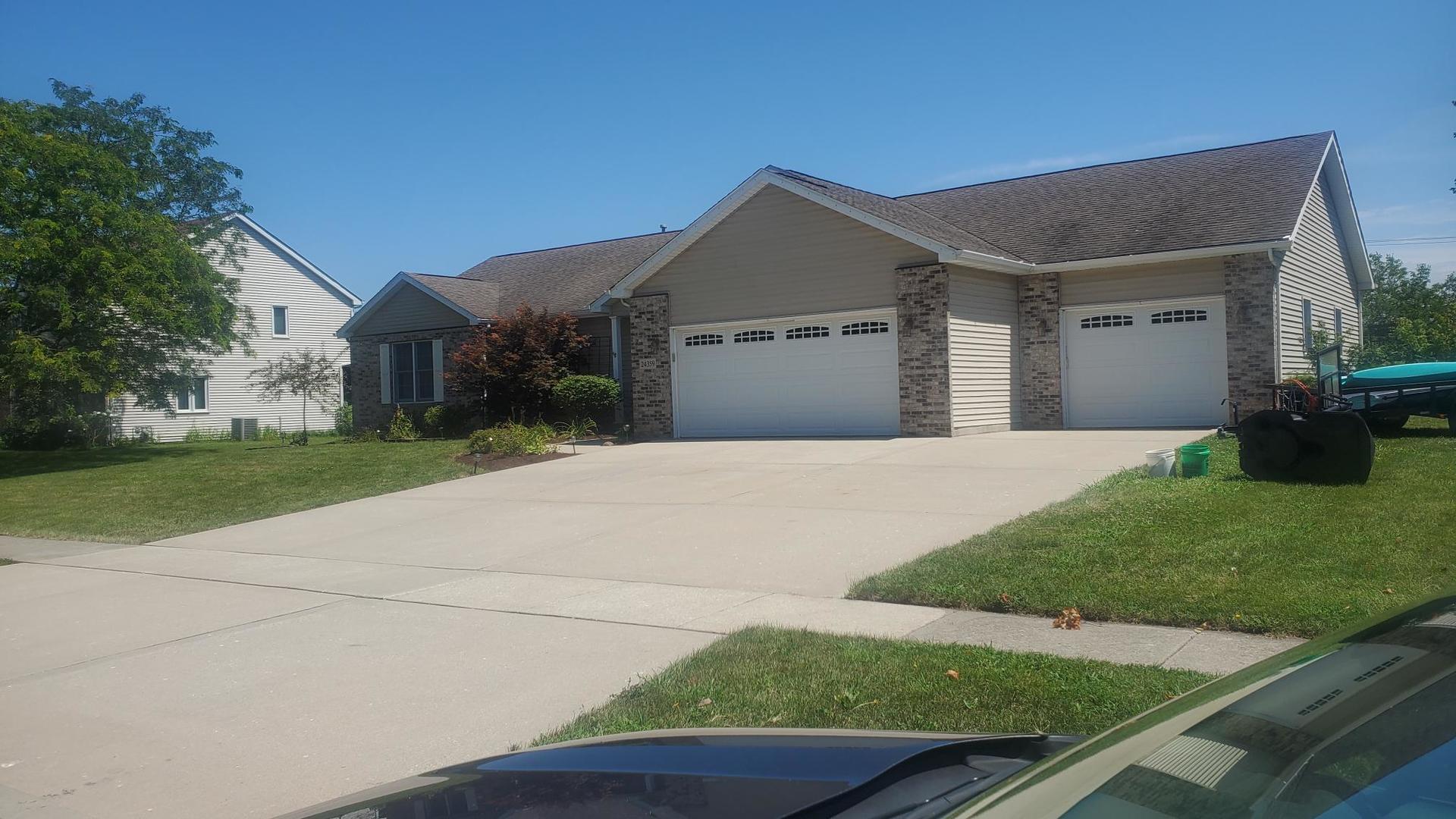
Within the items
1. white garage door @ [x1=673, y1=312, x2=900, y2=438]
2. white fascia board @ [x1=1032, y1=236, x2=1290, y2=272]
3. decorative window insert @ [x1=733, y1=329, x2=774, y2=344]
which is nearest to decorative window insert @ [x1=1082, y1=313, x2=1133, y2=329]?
white fascia board @ [x1=1032, y1=236, x2=1290, y2=272]

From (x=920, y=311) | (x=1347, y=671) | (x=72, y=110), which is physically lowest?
(x=1347, y=671)

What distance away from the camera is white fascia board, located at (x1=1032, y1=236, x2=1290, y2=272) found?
17.3m

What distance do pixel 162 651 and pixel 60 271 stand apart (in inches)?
702

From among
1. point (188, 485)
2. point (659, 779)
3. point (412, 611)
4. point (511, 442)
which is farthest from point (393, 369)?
point (659, 779)

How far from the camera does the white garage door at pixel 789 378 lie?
1934 centimetres

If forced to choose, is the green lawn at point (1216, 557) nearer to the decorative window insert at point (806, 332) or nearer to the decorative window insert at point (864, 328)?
the decorative window insert at point (864, 328)

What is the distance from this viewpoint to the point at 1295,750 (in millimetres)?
1510

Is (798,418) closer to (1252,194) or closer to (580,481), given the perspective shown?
(580,481)

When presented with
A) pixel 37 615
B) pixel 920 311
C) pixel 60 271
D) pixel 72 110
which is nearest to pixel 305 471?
pixel 60 271

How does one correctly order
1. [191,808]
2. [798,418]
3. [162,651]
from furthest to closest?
1. [798,418]
2. [162,651]
3. [191,808]

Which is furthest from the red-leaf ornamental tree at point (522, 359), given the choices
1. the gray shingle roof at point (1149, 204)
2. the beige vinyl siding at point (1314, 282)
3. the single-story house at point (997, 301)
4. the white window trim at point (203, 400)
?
the white window trim at point (203, 400)

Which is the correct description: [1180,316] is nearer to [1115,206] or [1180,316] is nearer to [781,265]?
[1115,206]

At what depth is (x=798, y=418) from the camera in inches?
794

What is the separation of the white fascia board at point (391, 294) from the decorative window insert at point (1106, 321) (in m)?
14.6
